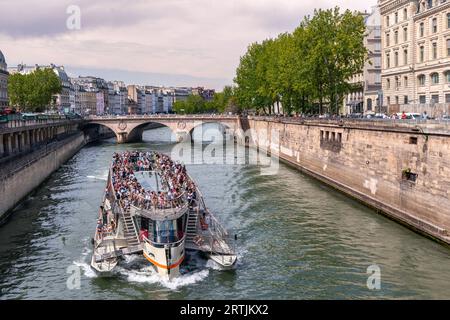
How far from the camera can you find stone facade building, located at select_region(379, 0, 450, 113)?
52428mm

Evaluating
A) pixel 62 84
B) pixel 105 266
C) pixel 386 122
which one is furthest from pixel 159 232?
pixel 62 84

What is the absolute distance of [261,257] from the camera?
3041cm

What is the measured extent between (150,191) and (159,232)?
557 centimetres

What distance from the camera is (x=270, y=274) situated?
27.7 metres

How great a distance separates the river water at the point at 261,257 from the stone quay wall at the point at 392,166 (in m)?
1.18

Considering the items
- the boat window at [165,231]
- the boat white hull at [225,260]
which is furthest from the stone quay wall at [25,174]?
the boat white hull at [225,260]

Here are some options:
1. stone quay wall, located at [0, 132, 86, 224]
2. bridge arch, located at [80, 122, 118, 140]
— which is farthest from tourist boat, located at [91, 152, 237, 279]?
bridge arch, located at [80, 122, 118, 140]

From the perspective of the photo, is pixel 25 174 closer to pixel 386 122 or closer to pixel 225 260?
pixel 225 260

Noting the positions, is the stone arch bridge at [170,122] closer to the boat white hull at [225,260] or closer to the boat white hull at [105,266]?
the boat white hull at [225,260]

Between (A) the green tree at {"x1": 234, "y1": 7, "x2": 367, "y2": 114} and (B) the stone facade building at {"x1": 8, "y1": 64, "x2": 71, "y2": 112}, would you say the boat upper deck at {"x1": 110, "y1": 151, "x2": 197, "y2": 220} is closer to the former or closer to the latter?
(A) the green tree at {"x1": 234, "y1": 7, "x2": 367, "y2": 114}

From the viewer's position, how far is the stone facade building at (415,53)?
52428 mm

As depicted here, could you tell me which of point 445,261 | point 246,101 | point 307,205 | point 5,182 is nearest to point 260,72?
point 246,101
